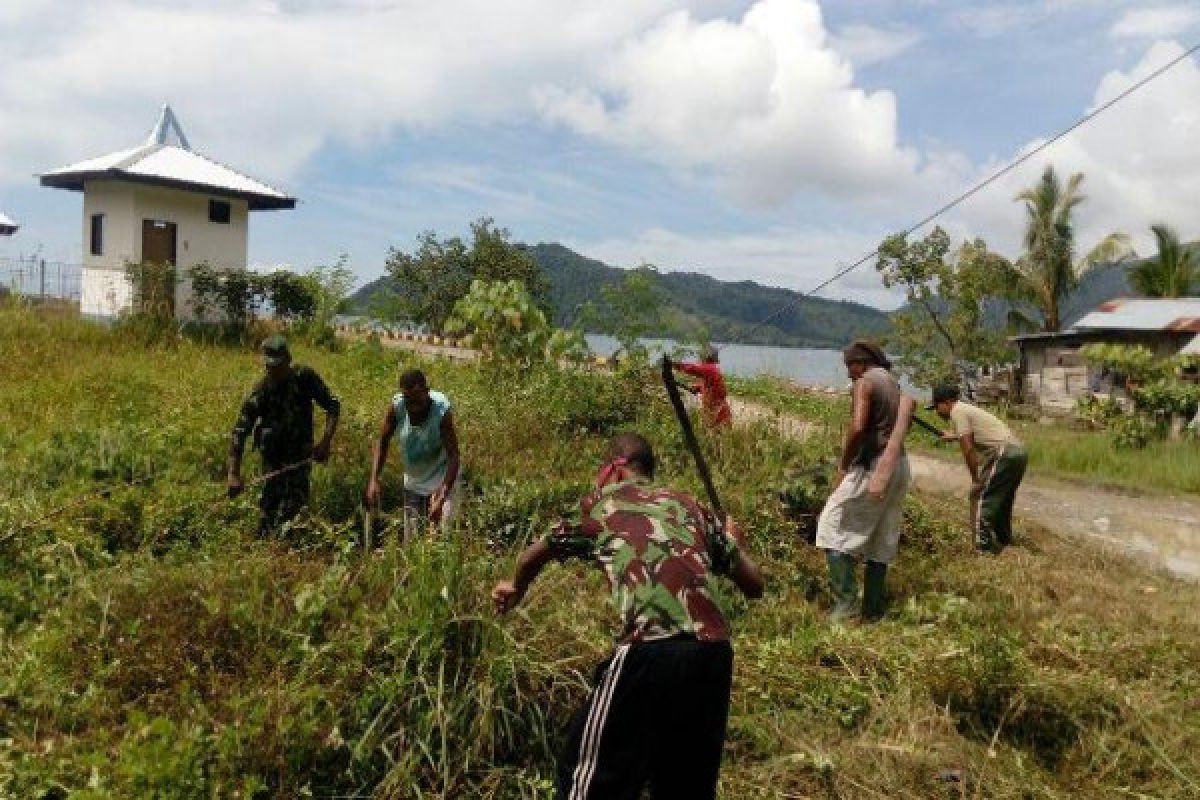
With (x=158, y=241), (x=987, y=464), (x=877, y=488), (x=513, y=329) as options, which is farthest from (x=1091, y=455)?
(x=158, y=241)

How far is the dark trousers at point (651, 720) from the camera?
2844 millimetres

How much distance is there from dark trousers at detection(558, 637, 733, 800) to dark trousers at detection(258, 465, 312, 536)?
3.24m

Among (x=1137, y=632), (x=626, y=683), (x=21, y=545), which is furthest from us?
(x=1137, y=632)

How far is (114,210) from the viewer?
17875mm

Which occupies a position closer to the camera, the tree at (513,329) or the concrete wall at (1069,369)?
the tree at (513,329)

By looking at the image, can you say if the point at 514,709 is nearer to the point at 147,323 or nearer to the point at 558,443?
the point at 558,443

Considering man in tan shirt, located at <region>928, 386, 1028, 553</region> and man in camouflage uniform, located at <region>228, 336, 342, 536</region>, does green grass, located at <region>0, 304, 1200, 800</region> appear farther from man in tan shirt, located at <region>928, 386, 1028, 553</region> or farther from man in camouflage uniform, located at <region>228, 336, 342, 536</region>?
man in tan shirt, located at <region>928, 386, 1028, 553</region>

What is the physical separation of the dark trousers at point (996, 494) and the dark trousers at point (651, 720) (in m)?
5.02

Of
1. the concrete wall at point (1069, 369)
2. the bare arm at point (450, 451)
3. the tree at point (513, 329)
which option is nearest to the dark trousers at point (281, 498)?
the bare arm at point (450, 451)

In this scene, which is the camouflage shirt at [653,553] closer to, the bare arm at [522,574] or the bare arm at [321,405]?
the bare arm at [522,574]

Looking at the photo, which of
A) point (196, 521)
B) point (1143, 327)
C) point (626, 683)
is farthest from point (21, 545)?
point (1143, 327)

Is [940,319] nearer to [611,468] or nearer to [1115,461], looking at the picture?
[1115,461]

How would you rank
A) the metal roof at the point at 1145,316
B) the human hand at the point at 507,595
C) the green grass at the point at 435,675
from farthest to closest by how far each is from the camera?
the metal roof at the point at 1145,316
the green grass at the point at 435,675
the human hand at the point at 507,595

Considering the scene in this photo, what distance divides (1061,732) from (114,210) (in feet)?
58.1
